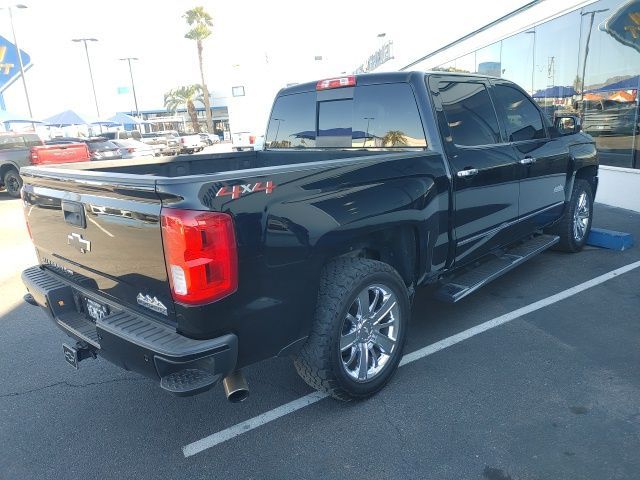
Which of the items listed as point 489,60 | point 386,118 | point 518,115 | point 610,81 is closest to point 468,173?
point 386,118

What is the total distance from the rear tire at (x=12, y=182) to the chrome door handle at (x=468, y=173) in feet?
46.7

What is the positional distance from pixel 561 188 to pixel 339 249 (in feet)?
11.5

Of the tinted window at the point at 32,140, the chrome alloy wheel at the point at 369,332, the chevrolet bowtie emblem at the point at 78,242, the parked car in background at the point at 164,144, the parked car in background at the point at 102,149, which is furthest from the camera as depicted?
the parked car in background at the point at 164,144

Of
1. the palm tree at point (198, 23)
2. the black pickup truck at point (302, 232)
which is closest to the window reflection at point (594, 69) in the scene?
the black pickup truck at point (302, 232)

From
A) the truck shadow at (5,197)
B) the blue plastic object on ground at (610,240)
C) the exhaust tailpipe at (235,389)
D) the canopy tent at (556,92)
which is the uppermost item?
the canopy tent at (556,92)

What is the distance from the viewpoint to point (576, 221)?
18.6ft

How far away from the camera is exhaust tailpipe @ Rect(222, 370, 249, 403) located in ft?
8.05

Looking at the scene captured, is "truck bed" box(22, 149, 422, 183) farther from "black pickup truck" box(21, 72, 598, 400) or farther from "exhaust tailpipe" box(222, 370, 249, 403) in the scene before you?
"exhaust tailpipe" box(222, 370, 249, 403)

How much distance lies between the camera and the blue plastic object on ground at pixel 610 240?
5805 mm

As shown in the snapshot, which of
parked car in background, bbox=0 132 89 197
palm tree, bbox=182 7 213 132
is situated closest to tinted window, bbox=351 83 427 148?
parked car in background, bbox=0 132 89 197

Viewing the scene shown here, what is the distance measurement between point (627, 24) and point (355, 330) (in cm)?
768

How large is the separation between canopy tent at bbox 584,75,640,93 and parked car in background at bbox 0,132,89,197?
43.3ft

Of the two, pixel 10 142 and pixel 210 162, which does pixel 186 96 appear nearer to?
pixel 10 142

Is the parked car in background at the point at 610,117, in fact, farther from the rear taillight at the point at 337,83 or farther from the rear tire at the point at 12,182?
the rear tire at the point at 12,182
